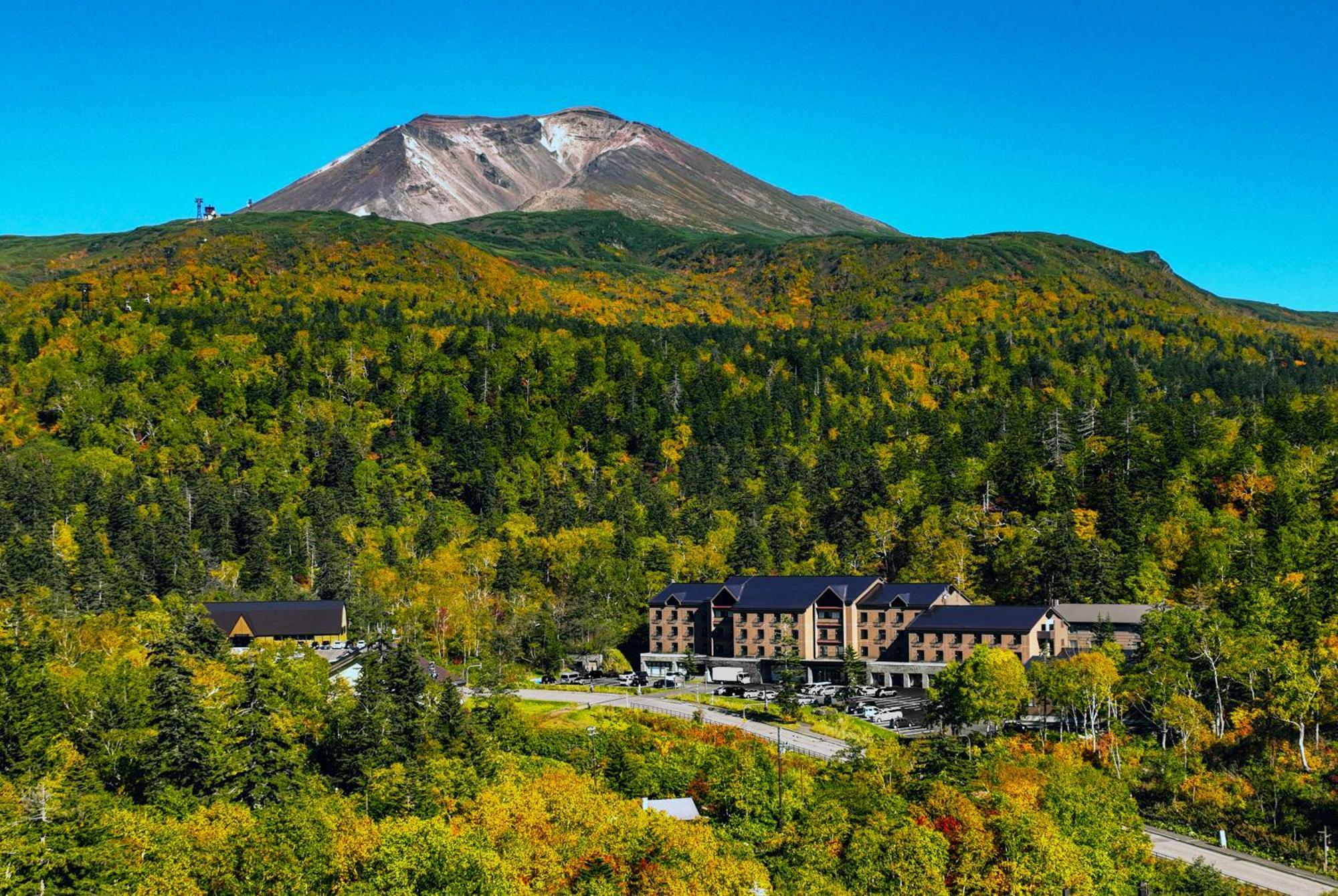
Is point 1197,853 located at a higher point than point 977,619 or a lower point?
lower

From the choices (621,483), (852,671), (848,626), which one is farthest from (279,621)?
(621,483)

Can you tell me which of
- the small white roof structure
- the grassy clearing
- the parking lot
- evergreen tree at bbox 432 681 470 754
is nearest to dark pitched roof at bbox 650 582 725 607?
the parking lot

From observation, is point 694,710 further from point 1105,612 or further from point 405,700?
point 1105,612

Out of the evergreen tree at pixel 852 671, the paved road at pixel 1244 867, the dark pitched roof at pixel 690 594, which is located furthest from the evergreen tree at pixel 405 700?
the dark pitched roof at pixel 690 594

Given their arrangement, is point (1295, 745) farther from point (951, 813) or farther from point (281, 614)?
point (281, 614)

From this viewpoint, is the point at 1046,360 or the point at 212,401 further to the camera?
the point at 1046,360

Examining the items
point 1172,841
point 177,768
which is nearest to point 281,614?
point 177,768

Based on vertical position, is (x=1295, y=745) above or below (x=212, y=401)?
below
